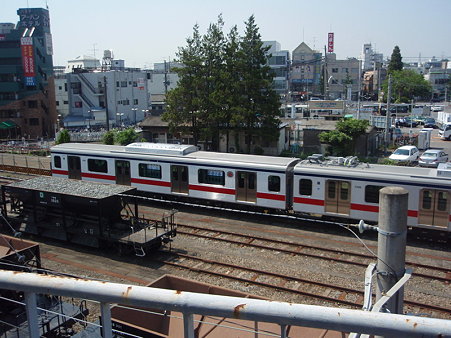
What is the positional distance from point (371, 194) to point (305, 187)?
2.72 m

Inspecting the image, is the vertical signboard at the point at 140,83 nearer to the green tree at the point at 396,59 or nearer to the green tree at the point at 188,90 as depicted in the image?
the green tree at the point at 188,90

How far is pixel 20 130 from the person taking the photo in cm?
5619

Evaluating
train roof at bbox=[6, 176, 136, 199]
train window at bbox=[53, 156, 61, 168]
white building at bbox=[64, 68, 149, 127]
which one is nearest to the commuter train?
train window at bbox=[53, 156, 61, 168]

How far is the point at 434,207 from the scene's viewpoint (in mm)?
16031

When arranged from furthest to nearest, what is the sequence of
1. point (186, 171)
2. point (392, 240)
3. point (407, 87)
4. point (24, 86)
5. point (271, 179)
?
point (407, 87) → point (24, 86) → point (186, 171) → point (271, 179) → point (392, 240)

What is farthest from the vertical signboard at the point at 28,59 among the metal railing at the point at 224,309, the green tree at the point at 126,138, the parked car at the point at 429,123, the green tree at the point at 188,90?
the metal railing at the point at 224,309

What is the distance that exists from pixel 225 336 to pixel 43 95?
5672 centimetres

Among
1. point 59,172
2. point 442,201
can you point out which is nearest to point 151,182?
point 59,172

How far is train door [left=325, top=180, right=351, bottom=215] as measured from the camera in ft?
57.5

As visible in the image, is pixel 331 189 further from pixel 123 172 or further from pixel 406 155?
pixel 406 155

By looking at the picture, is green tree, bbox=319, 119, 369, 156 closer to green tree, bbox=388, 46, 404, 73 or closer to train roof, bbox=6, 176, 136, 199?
train roof, bbox=6, 176, 136, 199

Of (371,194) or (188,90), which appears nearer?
(371,194)

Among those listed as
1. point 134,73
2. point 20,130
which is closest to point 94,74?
point 134,73

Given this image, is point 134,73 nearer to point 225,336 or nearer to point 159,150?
point 159,150
